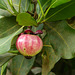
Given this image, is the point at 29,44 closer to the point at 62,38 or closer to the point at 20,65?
the point at 62,38

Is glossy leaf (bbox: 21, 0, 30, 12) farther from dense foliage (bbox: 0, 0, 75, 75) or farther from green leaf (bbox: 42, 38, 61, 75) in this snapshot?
green leaf (bbox: 42, 38, 61, 75)

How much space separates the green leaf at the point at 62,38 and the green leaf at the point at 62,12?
0.03 meters

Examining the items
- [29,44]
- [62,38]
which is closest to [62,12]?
[62,38]

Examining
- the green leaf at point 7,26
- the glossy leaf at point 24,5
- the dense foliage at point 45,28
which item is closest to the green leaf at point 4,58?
the dense foliage at point 45,28

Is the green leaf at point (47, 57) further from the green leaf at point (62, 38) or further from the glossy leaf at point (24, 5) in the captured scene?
the glossy leaf at point (24, 5)

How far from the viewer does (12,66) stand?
1.00 meters

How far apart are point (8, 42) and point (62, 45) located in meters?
0.26

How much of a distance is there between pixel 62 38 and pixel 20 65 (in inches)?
14.2

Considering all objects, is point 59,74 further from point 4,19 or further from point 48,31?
point 4,19

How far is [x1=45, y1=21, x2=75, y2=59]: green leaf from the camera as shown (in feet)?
2.38

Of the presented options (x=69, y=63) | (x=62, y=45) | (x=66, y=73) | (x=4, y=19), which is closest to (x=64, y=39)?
(x=62, y=45)

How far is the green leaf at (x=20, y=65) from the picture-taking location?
0.97 metres

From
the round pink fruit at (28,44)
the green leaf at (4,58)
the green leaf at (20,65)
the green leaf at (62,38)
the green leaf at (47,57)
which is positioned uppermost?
the round pink fruit at (28,44)

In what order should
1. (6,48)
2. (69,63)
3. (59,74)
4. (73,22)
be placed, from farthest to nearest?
(59,74) < (69,63) < (73,22) < (6,48)
